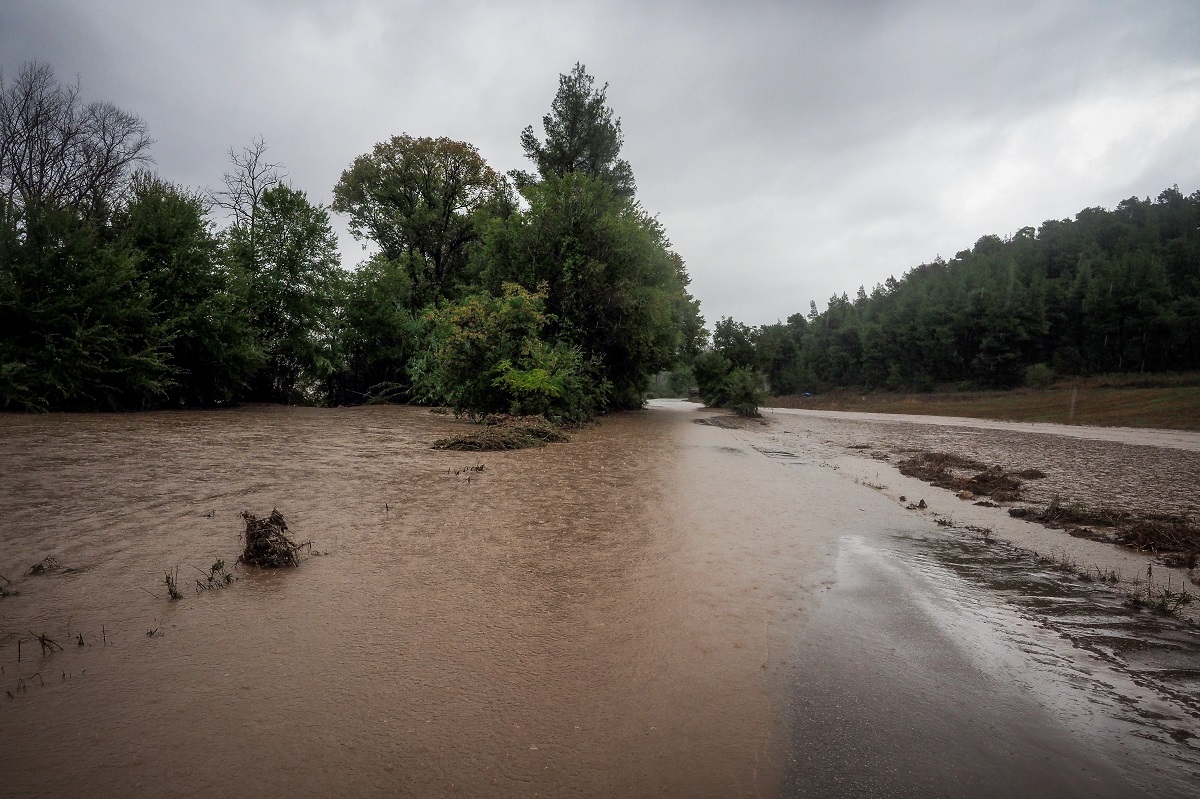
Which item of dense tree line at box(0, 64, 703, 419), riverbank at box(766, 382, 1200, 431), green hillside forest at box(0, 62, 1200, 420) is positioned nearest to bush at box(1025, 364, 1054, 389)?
riverbank at box(766, 382, 1200, 431)

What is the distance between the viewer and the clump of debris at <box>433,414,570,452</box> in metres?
10.7

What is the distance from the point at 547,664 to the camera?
2.83m

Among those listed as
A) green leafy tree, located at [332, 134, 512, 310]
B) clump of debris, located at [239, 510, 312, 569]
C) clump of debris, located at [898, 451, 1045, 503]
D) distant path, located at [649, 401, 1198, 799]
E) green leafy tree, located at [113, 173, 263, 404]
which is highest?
green leafy tree, located at [332, 134, 512, 310]

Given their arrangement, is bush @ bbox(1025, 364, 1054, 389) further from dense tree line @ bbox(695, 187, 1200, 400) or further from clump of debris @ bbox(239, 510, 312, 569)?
clump of debris @ bbox(239, 510, 312, 569)

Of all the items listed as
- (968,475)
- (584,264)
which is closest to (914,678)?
(968,475)

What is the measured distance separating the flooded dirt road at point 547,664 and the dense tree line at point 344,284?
424 inches

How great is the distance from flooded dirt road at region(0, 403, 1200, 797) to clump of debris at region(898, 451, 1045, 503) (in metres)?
3.51

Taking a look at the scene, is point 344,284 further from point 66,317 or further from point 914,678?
point 914,678

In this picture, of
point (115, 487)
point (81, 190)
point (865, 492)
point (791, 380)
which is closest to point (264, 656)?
point (115, 487)

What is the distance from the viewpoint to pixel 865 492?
26.9 ft

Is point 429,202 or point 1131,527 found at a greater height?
point 429,202

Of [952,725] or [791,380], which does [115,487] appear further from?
[791,380]

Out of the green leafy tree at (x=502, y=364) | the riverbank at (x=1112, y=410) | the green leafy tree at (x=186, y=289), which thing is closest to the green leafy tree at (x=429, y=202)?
the green leafy tree at (x=186, y=289)

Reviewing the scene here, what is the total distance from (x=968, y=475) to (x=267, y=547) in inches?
449
